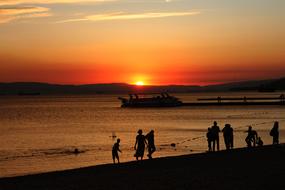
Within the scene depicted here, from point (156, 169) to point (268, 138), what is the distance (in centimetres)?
3021

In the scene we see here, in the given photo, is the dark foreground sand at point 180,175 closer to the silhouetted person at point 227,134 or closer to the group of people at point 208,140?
the group of people at point 208,140

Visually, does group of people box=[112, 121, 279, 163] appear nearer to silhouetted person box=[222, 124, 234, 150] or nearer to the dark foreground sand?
silhouetted person box=[222, 124, 234, 150]

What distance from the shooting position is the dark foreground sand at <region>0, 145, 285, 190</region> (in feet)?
53.5

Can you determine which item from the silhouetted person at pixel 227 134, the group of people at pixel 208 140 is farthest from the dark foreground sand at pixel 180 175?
the silhouetted person at pixel 227 134

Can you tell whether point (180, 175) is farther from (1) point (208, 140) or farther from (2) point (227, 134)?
(2) point (227, 134)

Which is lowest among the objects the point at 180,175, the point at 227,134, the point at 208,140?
the point at 180,175

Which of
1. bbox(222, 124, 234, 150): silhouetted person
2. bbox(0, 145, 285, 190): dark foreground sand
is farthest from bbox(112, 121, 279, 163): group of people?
bbox(0, 145, 285, 190): dark foreground sand

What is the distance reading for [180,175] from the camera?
727 inches

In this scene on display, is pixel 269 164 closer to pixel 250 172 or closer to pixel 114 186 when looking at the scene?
pixel 250 172

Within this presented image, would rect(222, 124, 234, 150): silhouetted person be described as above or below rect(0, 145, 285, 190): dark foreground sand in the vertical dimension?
above

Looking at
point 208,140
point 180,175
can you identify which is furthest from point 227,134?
point 180,175

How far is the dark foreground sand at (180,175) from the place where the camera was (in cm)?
1631

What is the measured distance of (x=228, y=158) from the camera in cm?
2334

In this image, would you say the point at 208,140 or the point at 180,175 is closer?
the point at 180,175
